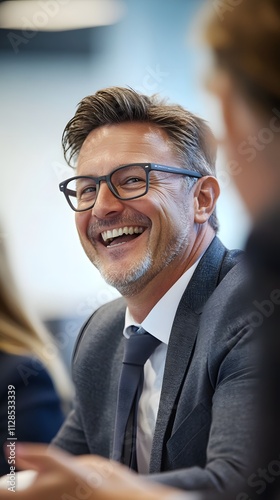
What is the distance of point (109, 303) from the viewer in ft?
3.69

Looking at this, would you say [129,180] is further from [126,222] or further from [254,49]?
[254,49]

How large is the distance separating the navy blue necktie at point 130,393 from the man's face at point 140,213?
0.29ft

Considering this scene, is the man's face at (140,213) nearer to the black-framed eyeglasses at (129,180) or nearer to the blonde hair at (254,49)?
the black-framed eyeglasses at (129,180)

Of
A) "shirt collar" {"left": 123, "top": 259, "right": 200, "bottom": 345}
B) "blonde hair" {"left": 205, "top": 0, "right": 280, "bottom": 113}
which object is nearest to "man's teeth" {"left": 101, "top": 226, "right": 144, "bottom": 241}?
"shirt collar" {"left": 123, "top": 259, "right": 200, "bottom": 345}

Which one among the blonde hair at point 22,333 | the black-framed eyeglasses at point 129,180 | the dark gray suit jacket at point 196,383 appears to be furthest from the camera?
the blonde hair at point 22,333

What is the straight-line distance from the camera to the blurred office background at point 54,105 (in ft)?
3.53

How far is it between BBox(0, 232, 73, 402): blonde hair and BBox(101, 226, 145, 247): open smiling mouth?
0.62 feet

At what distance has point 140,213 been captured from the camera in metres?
1.04

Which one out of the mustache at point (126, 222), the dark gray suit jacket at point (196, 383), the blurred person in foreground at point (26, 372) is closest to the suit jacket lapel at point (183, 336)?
the dark gray suit jacket at point (196, 383)

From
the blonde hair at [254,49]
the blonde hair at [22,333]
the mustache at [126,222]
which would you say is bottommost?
the blonde hair at [22,333]

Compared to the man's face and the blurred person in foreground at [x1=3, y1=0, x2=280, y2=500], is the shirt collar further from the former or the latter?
the blurred person in foreground at [x1=3, y1=0, x2=280, y2=500]

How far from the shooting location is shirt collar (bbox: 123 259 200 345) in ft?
3.42

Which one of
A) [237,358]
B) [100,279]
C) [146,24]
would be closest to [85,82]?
[146,24]

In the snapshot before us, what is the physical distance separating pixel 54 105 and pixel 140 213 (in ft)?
0.80
